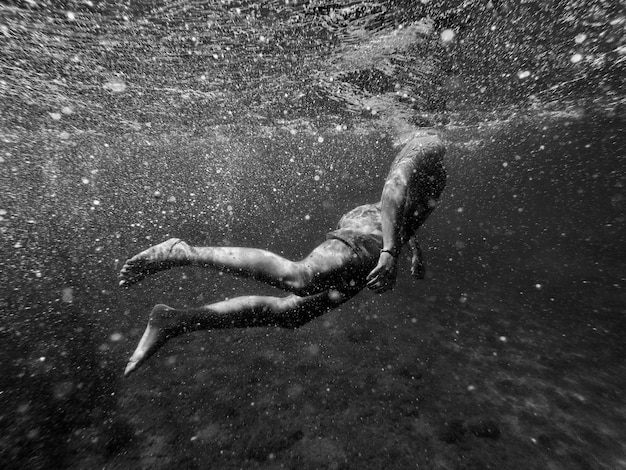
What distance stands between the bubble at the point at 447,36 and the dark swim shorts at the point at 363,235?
25.1ft

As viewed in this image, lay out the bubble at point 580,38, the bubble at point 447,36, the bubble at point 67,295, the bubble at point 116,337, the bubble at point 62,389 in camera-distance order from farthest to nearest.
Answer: the bubble at point 67,295
the bubble at point 580,38
the bubble at point 116,337
the bubble at point 447,36
the bubble at point 62,389

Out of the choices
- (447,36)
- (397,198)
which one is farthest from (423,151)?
(447,36)

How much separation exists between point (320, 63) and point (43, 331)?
43.7 feet

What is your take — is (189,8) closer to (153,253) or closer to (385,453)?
(153,253)

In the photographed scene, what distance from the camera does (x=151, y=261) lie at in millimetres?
2955

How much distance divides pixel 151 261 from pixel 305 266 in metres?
1.59

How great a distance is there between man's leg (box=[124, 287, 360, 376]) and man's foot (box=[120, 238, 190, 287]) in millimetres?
531

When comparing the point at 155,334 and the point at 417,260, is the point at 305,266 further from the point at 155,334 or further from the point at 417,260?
the point at 417,260

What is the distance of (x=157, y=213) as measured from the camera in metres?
68.9

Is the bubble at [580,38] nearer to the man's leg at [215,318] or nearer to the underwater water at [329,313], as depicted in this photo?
the underwater water at [329,313]

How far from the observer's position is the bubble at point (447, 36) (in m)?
8.48

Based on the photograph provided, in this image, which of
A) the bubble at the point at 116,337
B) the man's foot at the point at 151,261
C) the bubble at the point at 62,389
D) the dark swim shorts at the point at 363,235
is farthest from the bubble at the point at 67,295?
the dark swim shorts at the point at 363,235

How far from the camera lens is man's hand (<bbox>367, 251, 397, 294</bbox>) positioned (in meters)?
2.70

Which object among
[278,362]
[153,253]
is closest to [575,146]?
[278,362]
